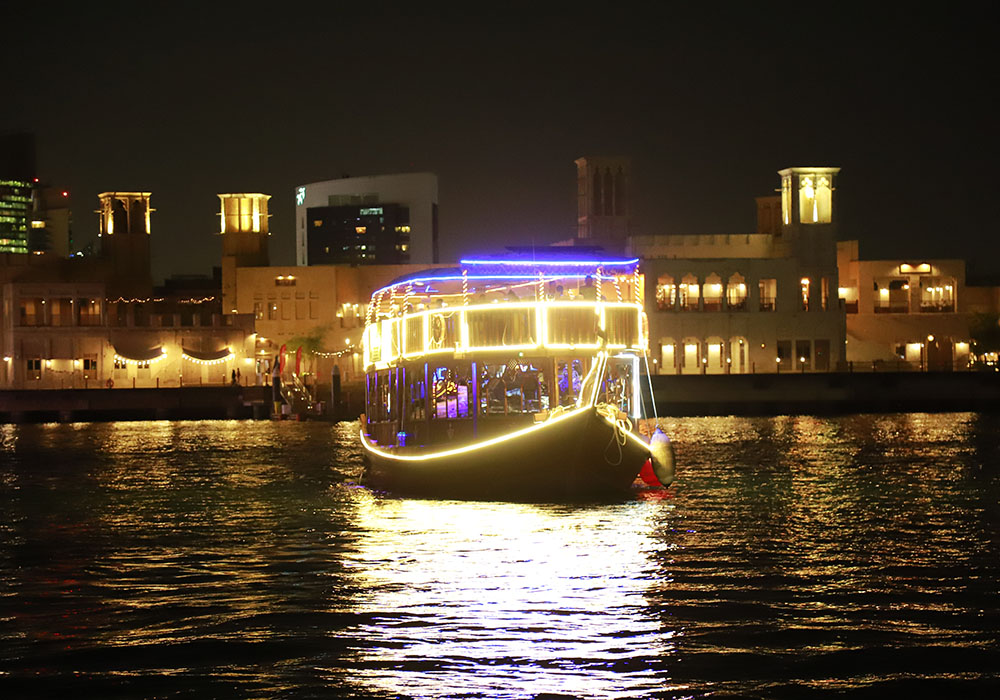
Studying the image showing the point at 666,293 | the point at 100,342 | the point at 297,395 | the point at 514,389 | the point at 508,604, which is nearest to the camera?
the point at 508,604

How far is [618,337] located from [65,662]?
21105 mm

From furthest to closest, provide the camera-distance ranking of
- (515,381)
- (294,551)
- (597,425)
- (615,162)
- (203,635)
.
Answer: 1. (615,162)
2. (515,381)
3. (597,425)
4. (294,551)
5. (203,635)

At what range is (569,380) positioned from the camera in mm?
37469

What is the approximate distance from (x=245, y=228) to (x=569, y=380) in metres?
100

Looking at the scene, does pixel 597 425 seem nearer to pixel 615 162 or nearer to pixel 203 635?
pixel 203 635

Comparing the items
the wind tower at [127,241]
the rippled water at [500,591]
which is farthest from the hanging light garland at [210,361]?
the rippled water at [500,591]

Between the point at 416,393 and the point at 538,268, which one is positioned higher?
the point at 538,268

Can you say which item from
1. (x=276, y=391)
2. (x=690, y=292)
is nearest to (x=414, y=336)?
(x=276, y=391)

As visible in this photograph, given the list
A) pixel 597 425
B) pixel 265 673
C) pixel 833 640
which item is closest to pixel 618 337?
pixel 597 425

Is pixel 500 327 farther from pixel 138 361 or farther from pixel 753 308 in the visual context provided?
pixel 753 308

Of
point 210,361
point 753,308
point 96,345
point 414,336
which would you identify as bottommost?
point 414,336

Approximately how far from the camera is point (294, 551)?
28281 millimetres

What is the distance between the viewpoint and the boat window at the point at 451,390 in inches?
1516

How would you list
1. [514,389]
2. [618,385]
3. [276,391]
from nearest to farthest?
[514,389] < [618,385] < [276,391]
